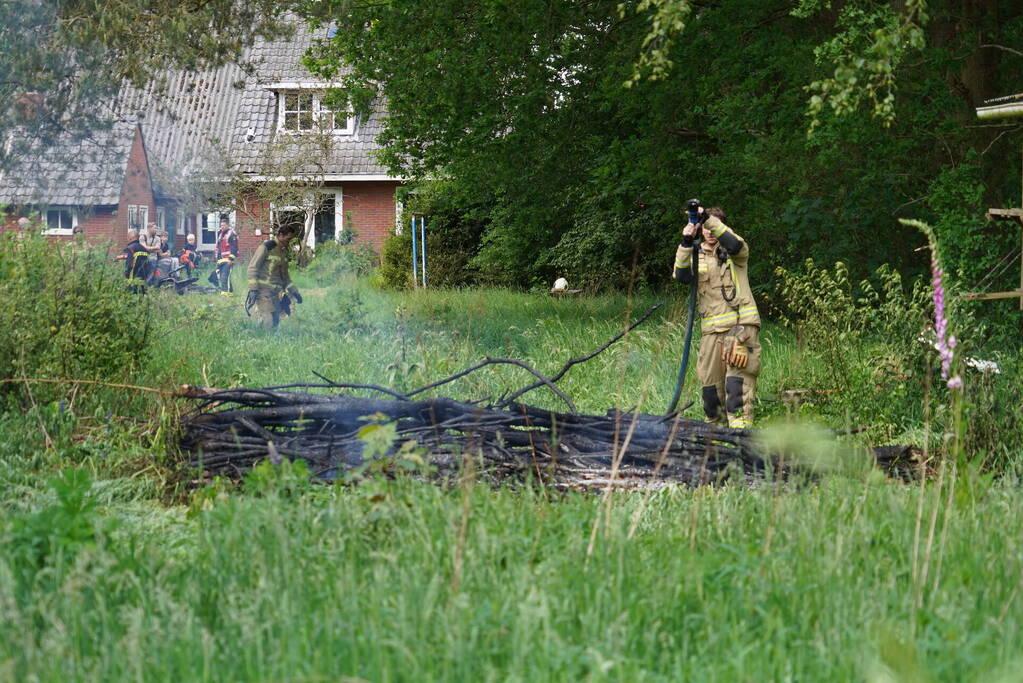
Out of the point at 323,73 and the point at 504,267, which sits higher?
the point at 323,73

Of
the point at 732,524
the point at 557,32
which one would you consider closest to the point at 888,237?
the point at 557,32

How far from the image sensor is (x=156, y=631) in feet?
12.2

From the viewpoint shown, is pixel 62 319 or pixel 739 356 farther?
pixel 739 356

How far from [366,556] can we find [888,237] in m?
13.8

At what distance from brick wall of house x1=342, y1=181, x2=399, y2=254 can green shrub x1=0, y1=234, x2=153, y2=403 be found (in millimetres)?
29842

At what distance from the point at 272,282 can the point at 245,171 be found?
882 inches

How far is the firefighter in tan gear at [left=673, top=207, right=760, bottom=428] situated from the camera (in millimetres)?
10141

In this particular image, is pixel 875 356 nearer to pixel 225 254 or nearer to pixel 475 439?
pixel 475 439

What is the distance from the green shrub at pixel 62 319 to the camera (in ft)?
29.3

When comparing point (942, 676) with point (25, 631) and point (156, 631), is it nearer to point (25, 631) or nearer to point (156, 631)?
point (156, 631)

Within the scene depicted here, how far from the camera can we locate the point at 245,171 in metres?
38.6

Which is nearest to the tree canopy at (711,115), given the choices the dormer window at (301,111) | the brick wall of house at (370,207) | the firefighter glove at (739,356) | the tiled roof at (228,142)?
the firefighter glove at (739,356)

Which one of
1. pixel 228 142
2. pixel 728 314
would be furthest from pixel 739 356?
pixel 228 142

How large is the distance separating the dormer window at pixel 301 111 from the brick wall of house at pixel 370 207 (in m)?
1.86
